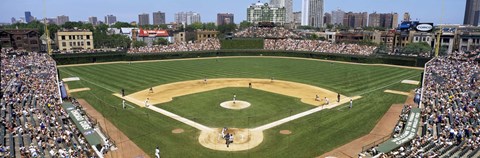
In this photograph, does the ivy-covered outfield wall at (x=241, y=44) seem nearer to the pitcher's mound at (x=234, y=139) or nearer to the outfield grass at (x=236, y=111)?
the outfield grass at (x=236, y=111)

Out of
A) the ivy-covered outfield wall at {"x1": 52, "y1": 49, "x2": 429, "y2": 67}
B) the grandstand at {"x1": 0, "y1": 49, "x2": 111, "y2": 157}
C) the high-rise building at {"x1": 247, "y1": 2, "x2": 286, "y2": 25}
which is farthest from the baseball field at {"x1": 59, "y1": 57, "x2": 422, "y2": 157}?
the high-rise building at {"x1": 247, "y1": 2, "x2": 286, "y2": 25}

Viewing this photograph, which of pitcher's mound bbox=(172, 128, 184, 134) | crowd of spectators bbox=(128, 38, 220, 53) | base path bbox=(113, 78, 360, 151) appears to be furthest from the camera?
crowd of spectators bbox=(128, 38, 220, 53)

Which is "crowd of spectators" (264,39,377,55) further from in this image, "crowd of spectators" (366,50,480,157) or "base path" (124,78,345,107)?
"base path" (124,78,345,107)

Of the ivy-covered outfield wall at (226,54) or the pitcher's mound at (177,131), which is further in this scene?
the ivy-covered outfield wall at (226,54)

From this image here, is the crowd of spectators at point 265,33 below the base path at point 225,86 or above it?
above

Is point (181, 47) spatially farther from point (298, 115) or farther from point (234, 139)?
point (234, 139)

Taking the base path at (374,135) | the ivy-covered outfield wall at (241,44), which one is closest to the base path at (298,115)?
the base path at (374,135)

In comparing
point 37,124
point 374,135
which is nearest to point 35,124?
point 37,124
